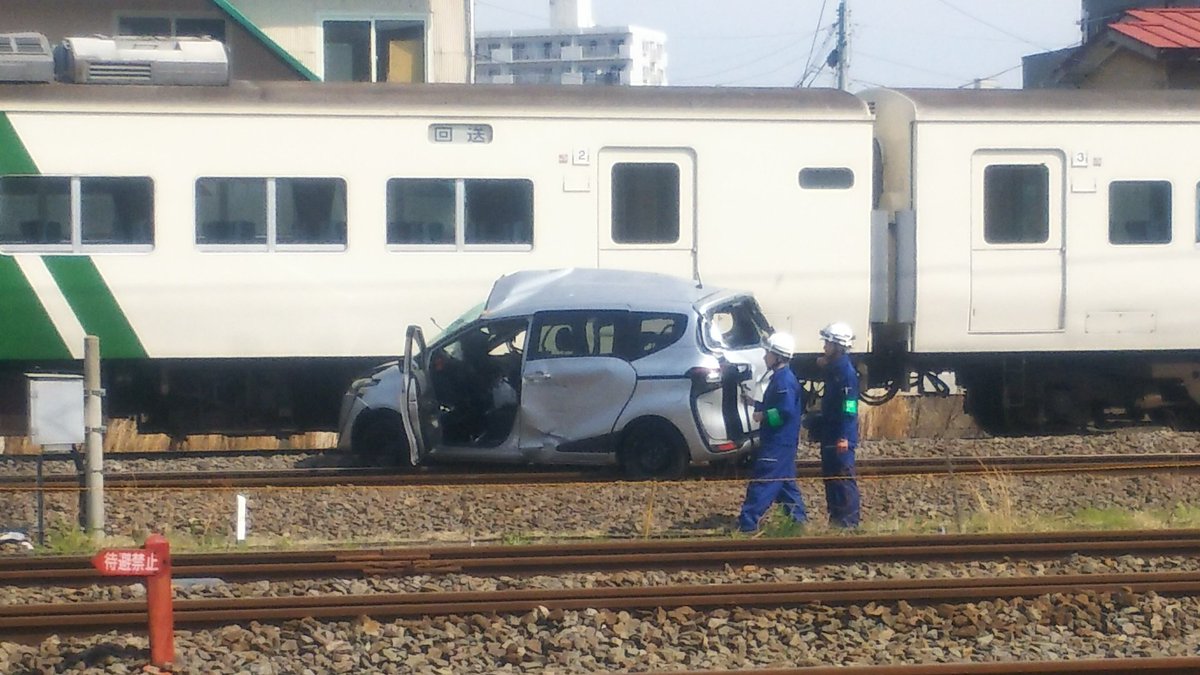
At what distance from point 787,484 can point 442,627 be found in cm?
344

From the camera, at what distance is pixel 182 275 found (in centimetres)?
1430

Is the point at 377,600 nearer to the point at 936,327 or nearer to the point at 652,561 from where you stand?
the point at 652,561

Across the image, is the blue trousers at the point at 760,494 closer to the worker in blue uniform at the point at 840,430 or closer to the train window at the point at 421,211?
the worker in blue uniform at the point at 840,430

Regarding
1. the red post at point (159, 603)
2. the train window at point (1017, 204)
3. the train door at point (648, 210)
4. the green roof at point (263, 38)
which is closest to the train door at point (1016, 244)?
the train window at point (1017, 204)

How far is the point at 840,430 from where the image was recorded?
35.1ft

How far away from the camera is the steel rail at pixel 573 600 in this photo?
26.2 feet

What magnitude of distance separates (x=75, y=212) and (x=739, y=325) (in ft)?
19.6

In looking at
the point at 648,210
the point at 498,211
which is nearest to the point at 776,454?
the point at 648,210

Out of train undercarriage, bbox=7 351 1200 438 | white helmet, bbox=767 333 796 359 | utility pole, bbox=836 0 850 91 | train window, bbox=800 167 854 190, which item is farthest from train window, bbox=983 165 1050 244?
utility pole, bbox=836 0 850 91

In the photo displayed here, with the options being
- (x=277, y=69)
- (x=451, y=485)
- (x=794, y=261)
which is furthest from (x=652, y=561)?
(x=277, y=69)

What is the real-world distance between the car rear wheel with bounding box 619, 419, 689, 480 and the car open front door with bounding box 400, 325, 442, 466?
58.2 inches

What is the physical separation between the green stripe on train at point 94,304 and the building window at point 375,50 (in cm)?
1186

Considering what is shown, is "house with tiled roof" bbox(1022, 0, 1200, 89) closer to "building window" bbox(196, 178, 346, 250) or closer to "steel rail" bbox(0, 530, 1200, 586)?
"building window" bbox(196, 178, 346, 250)

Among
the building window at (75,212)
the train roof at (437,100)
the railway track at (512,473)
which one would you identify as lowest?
the railway track at (512,473)
